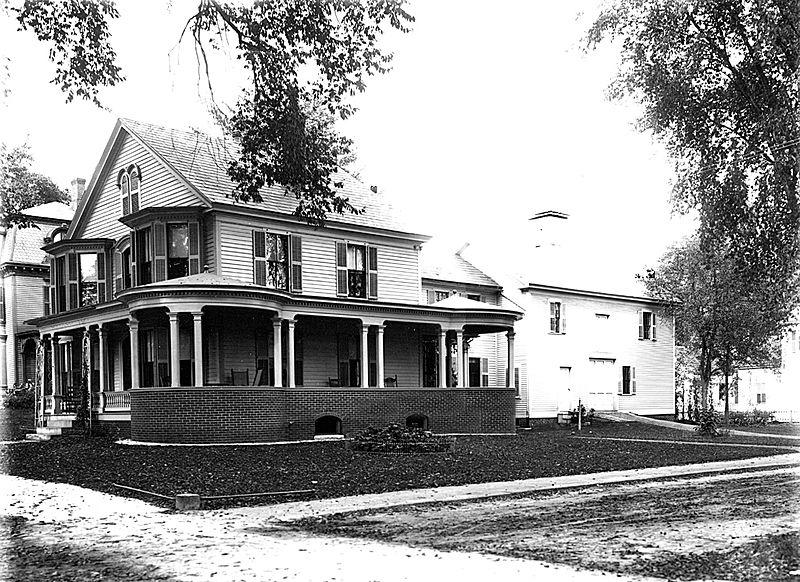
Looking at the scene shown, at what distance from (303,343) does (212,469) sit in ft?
36.5

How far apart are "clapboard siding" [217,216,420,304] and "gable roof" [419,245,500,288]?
300cm

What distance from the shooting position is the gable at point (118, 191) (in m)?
25.6

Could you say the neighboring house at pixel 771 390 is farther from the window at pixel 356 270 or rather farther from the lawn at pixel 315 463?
the lawn at pixel 315 463

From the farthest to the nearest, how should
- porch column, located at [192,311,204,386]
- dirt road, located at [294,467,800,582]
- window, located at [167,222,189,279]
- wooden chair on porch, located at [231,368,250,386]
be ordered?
wooden chair on porch, located at [231,368,250,386], window, located at [167,222,189,279], porch column, located at [192,311,204,386], dirt road, located at [294,467,800,582]

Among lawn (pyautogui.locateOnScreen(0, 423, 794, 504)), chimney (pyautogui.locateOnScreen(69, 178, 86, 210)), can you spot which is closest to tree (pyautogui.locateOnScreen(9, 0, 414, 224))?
lawn (pyautogui.locateOnScreen(0, 423, 794, 504))

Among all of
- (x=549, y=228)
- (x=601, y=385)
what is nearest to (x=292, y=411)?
(x=601, y=385)

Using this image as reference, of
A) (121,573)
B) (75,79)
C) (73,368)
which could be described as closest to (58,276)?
(73,368)

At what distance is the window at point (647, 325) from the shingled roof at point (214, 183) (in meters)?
15.3

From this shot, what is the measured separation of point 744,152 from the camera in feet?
57.0

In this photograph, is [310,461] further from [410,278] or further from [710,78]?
[410,278]

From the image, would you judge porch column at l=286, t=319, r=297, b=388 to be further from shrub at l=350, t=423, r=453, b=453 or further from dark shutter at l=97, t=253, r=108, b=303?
dark shutter at l=97, t=253, r=108, b=303

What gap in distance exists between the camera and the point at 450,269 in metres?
34.6

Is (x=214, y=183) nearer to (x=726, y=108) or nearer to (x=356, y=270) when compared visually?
(x=356, y=270)

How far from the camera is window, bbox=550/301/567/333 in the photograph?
118 feet
